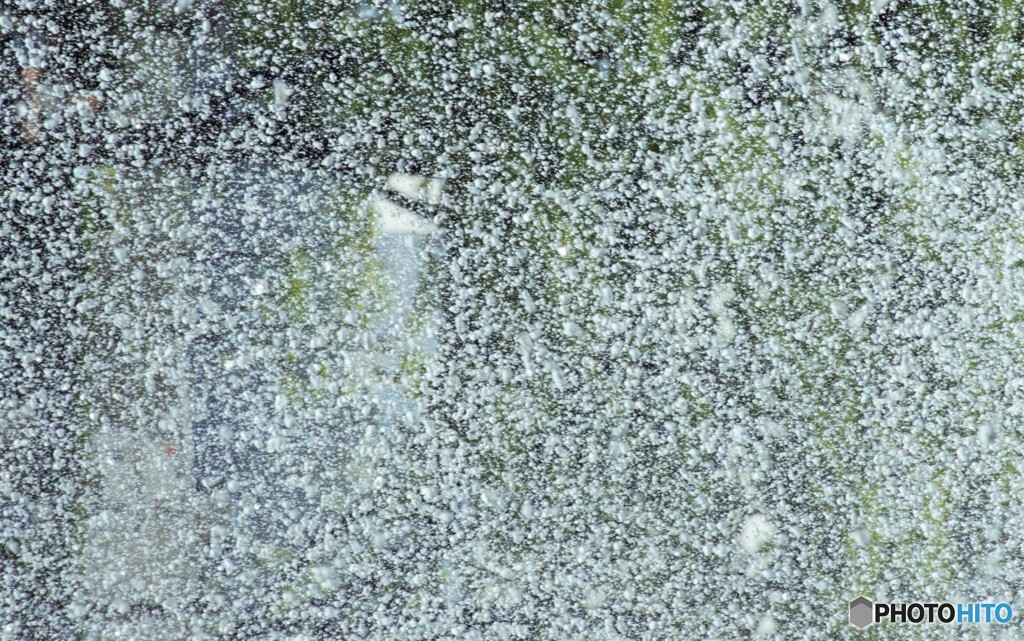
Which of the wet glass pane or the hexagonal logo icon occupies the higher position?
the wet glass pane

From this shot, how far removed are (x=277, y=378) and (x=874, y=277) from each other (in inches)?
26.2

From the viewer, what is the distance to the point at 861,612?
0.88 metres

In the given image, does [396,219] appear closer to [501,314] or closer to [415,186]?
[415,186]

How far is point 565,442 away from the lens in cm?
84

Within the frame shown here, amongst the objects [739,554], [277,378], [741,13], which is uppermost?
[741,13]

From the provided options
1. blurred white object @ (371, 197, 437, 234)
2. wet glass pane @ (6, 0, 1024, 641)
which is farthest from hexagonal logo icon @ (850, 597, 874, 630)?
blurred white object @ (371, 197, 437, 234)

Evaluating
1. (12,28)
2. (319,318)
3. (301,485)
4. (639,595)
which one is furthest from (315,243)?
(639,595)

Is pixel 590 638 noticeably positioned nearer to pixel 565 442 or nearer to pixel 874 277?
pixel 565 442

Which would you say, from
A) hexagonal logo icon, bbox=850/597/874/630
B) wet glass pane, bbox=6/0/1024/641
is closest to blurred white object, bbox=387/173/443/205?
wet glass pane, bbox=6/0/1024/641

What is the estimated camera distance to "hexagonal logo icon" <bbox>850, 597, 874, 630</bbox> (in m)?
0.88

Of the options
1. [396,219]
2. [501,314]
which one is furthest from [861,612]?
[396,219]

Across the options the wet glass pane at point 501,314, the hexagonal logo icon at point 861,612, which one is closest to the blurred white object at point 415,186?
the wet glass pane at point 501,314

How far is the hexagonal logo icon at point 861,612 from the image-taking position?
88 cm

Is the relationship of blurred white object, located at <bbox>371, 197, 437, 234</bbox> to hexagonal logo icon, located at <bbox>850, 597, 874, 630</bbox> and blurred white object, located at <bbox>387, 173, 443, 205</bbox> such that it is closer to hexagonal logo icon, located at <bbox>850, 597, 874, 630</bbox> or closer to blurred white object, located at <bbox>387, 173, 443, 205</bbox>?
blurred white object, located at <bbox>387, 173, 443, 205</bbox>
